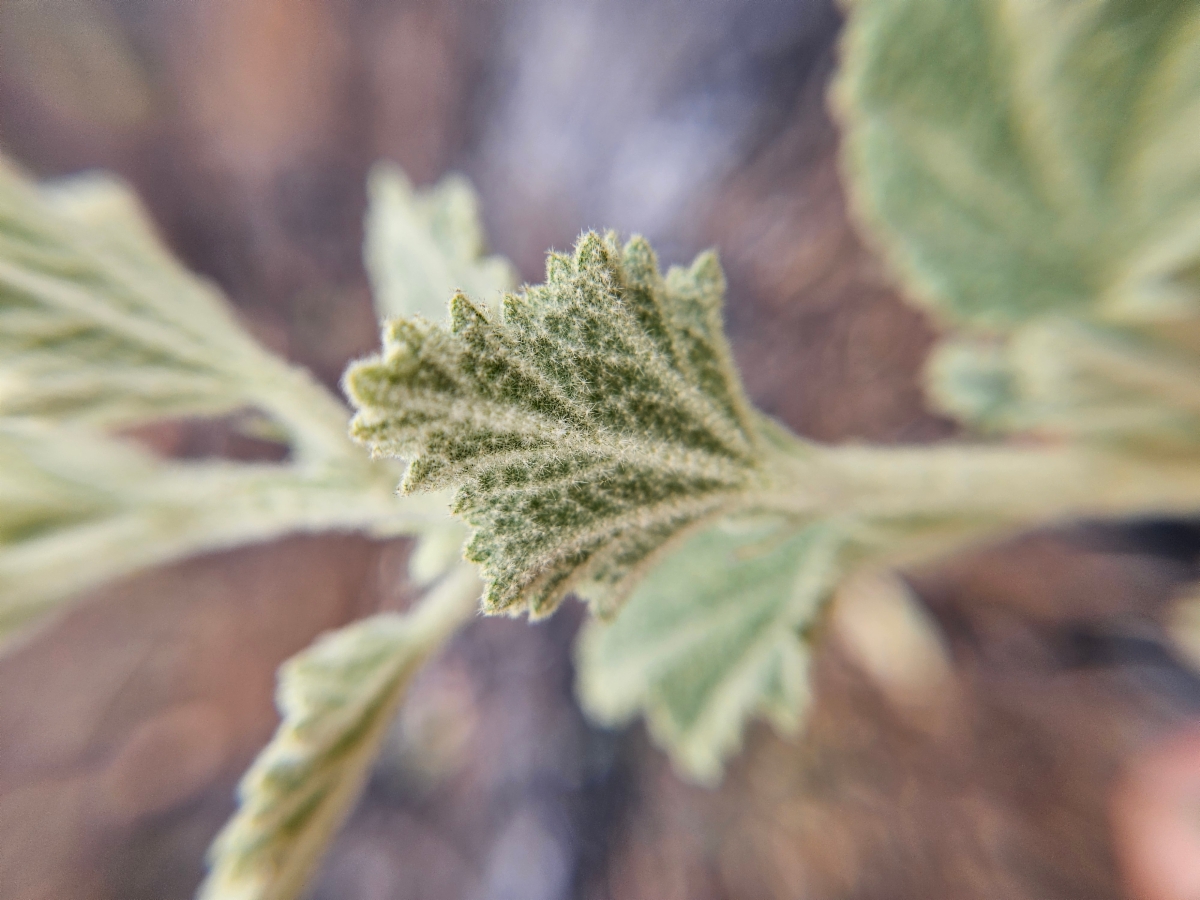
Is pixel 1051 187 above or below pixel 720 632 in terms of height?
above

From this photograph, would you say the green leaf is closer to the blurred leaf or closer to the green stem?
the green stem

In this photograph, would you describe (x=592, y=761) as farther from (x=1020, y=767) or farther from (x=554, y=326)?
(x=554, y=326)

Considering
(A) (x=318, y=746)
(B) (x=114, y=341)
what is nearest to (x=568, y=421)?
(A) (x=318, y=746)

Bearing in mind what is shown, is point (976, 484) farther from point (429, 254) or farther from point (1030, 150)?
point (429, 254)

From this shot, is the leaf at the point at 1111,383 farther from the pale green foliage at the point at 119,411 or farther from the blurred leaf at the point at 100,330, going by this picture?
the blurred leaf at the point at 100,330

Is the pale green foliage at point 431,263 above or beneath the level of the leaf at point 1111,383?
above

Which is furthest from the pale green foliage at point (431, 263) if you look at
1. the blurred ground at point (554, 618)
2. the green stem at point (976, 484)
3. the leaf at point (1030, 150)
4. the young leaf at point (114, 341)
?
the blurred ground at point (554, 618)

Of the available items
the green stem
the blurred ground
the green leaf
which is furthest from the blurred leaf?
the blurred ground

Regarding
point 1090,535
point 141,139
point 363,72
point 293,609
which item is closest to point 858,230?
point 1090,535
